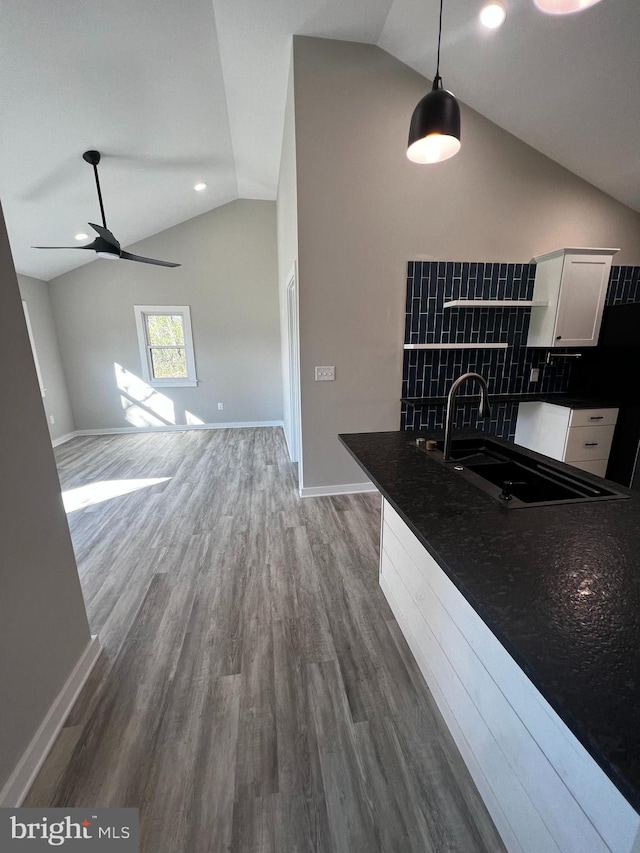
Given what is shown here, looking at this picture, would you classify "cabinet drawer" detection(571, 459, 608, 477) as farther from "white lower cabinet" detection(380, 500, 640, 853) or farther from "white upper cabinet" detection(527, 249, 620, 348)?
"white lower cabinet" detection(380, 500, 640, 853)

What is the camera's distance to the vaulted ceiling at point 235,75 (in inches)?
80.4

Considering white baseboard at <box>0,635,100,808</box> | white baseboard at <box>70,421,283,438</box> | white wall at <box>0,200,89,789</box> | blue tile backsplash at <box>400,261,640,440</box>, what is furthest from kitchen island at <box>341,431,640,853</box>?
white baseboard at <box>70,421,283,438</box>

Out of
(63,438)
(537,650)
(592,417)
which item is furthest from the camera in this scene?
(63,438)

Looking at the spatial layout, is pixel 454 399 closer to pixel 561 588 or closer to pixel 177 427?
pixel 561 588

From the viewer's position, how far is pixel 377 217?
2.75 meters

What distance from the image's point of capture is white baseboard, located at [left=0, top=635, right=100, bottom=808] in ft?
3.35

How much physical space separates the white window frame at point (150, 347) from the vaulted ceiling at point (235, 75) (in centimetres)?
193

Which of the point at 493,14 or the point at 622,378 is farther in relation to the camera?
the point at 622,378

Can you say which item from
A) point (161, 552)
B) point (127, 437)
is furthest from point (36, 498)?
point (127, 437)

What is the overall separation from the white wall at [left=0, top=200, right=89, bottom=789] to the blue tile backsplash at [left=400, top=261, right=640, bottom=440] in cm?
263

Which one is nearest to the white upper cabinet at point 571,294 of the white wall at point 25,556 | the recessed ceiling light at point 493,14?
the recessed ceiling light at point 493,14

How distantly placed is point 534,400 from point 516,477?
207 centimetres

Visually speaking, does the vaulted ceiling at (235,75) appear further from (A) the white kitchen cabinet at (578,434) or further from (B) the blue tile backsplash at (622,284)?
(A) the white kitchen cabinet at (578,434)

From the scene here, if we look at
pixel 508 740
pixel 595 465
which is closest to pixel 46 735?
pixel 508 740
